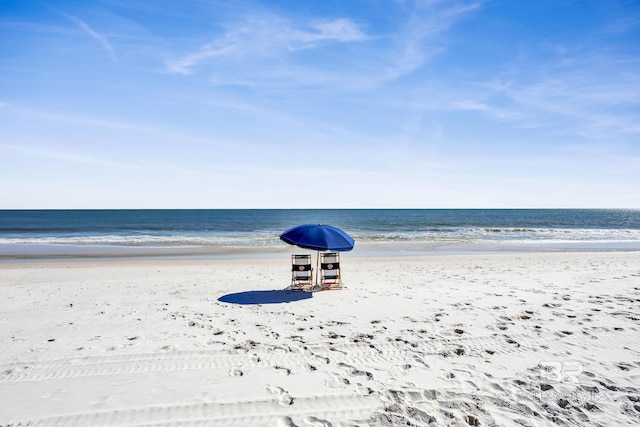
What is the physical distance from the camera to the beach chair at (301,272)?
9.58 meters

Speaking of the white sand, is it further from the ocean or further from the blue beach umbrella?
the ocean

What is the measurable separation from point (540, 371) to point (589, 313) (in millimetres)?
3272

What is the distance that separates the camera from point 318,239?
8.91 meters

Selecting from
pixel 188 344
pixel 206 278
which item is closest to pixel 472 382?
pixel 188 344

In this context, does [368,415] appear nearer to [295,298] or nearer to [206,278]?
[295,298]

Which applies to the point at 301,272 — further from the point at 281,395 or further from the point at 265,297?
the point at 281,395

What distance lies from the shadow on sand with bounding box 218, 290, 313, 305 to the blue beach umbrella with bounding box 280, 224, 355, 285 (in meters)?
1.18

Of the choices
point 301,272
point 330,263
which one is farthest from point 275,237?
point 330,263

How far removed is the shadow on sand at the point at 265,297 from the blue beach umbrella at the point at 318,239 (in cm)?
118

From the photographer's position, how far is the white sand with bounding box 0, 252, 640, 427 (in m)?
3.70

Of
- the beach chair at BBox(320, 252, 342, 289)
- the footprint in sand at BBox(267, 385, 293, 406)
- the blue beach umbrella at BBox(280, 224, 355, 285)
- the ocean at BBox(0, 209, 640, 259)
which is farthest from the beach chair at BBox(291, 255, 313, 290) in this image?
the ocean at BBox(0, 209, 640, 259)

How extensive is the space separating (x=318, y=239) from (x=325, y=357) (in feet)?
13.5

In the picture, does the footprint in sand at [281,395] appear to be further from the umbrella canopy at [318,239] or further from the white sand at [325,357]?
the umbrella canopy at [318,239]

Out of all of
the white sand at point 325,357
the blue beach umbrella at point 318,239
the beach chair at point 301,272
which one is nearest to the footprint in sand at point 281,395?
the white sand at point 325,357
